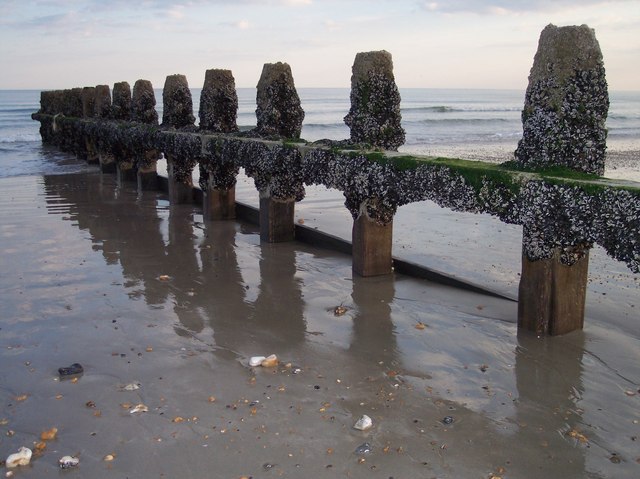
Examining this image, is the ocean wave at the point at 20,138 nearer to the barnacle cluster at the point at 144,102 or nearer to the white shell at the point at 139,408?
the barnacle cluster at the point at 144,102

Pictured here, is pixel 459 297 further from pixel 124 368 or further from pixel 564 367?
pixel 124 368

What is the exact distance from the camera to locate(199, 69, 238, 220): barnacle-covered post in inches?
455

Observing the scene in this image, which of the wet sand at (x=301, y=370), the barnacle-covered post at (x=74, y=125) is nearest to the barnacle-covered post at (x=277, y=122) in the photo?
the wet sand at (x=301, y=370)

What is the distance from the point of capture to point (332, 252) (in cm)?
927

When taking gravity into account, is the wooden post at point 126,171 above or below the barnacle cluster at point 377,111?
below

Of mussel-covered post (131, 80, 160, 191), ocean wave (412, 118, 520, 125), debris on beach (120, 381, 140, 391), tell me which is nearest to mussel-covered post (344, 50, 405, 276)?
debris on beach (120, 381, 140, 391)

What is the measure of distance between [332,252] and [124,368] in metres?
4.47

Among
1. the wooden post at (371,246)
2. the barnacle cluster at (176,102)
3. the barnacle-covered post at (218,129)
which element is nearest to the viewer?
the wooden post at (371,246)

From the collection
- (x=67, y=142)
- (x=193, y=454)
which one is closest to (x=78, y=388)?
(x=193, y=454)

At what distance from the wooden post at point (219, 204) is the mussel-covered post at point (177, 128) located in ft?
4.12

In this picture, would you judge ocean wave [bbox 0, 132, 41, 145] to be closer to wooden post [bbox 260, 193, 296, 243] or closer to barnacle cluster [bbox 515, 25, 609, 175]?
wooden post [bbox 260, 193, 296, 243]

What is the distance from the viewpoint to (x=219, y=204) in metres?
11.7

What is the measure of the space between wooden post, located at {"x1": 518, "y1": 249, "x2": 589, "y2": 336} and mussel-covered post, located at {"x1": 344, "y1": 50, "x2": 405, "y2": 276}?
7.52 feet

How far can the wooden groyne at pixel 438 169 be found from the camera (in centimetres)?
518
